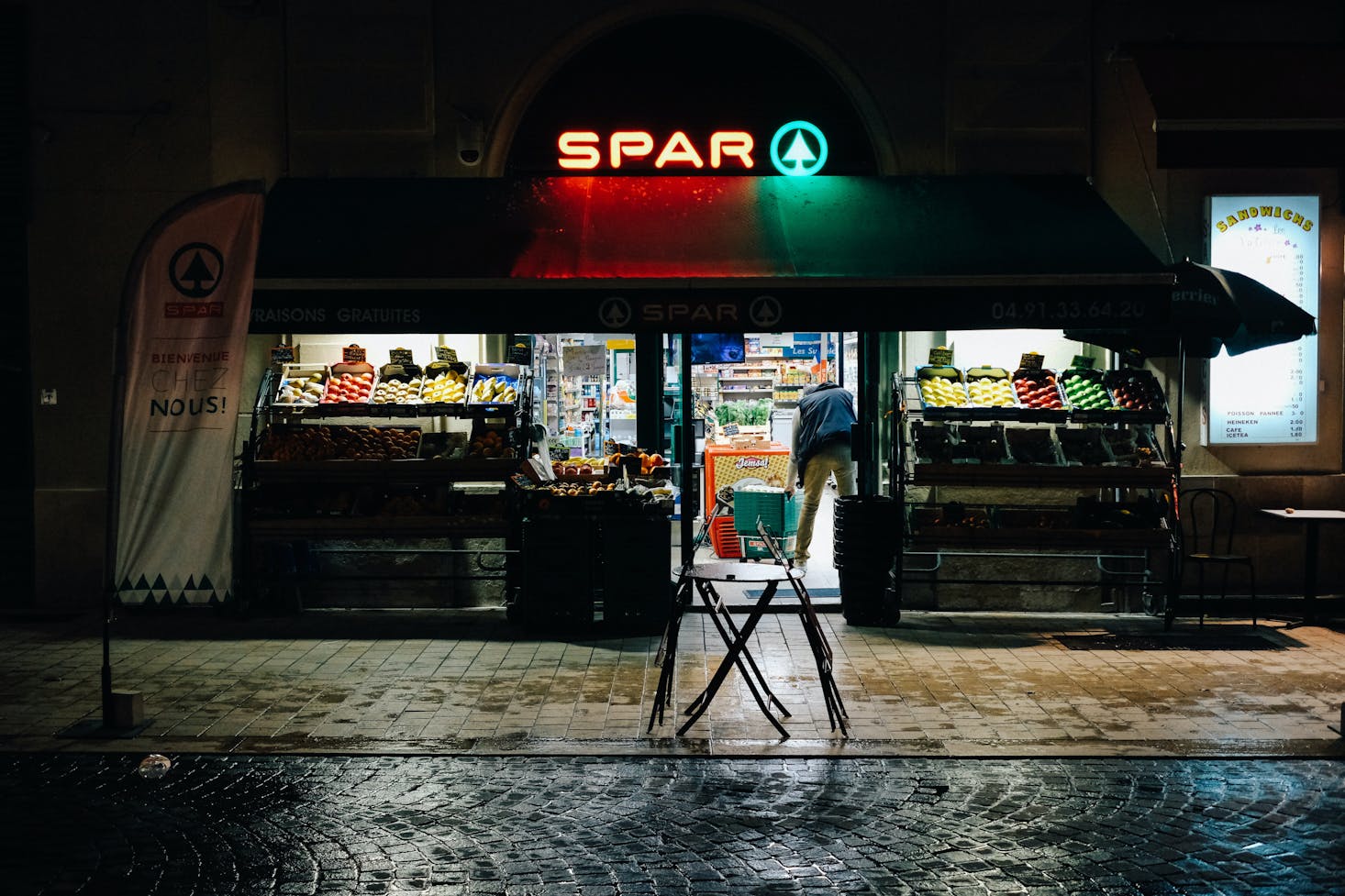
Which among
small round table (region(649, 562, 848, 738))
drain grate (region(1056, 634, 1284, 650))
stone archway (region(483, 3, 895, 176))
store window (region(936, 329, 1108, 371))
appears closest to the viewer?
small round table (region(649, 562, 848, 738))

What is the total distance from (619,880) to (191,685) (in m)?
4.15

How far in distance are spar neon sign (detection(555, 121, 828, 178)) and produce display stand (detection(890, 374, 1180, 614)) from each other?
7.06 feet

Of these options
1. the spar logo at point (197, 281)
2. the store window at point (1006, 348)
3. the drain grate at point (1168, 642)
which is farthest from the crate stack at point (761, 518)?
the spar logo at point (197, 281)

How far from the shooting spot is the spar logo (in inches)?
264

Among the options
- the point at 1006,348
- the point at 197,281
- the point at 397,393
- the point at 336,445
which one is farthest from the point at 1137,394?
the point at 197,281

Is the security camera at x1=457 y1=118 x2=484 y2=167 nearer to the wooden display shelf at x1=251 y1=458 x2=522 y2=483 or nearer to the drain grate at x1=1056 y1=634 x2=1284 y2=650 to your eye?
the wooden display shelf at x1=251 y1=458 x2=522 y2=483

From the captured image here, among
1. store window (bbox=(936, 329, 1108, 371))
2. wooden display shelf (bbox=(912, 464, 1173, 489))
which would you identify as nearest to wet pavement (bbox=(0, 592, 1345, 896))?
wooden display shelf (bbox=(912, 464, 1173, 489))

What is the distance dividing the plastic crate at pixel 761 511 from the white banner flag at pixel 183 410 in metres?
6.25

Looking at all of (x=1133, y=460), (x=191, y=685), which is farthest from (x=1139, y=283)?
(x=191, y=685)

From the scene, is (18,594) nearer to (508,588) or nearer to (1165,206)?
(508,588)

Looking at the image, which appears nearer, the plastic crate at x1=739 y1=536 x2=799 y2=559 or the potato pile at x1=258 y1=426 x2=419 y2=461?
the potato pile at x1=258 y1=426 x2=419 y2=461

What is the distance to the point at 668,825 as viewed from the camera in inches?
201

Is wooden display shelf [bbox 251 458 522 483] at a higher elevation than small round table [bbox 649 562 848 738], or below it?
higher

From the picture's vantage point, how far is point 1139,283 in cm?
871
